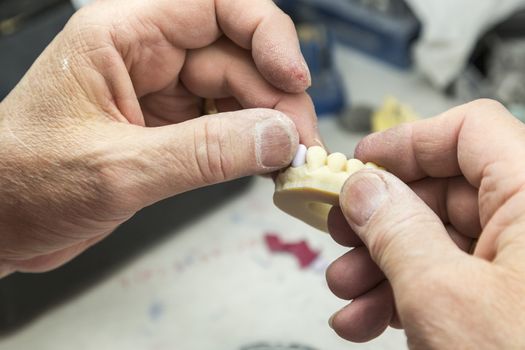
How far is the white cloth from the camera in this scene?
1.31 meters

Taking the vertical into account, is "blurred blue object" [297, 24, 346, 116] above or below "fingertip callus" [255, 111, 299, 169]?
below

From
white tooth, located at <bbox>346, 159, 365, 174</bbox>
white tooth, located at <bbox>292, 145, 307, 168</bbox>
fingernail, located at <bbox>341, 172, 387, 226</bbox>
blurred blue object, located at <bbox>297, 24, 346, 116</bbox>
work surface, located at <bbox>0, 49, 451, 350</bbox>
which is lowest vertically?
work surface, located at <bbox>0, 49, 451, 350</bbox>

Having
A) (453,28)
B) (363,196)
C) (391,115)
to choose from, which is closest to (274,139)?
(363,196)

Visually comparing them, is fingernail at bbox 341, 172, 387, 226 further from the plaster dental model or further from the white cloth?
the white cloth

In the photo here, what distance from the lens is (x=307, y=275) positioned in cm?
107

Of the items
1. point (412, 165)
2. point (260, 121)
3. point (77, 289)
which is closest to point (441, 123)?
point (412, 165)

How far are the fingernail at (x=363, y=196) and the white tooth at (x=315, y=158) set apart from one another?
10 cm

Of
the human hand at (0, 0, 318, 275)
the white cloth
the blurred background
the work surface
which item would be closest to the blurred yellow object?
the blurred background

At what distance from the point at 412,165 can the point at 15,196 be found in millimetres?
432

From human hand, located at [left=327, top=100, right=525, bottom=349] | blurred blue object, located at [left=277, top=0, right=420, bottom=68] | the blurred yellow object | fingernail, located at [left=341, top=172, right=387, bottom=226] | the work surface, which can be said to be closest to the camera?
human hand, located at [left=327, top=100, right=525, bottom=349]

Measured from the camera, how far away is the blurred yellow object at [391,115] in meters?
1.23

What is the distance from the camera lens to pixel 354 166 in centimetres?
71

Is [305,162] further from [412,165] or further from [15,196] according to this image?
[15,196]

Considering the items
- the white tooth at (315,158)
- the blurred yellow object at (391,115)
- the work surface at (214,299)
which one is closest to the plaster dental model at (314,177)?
the white tooth at (315,158)
